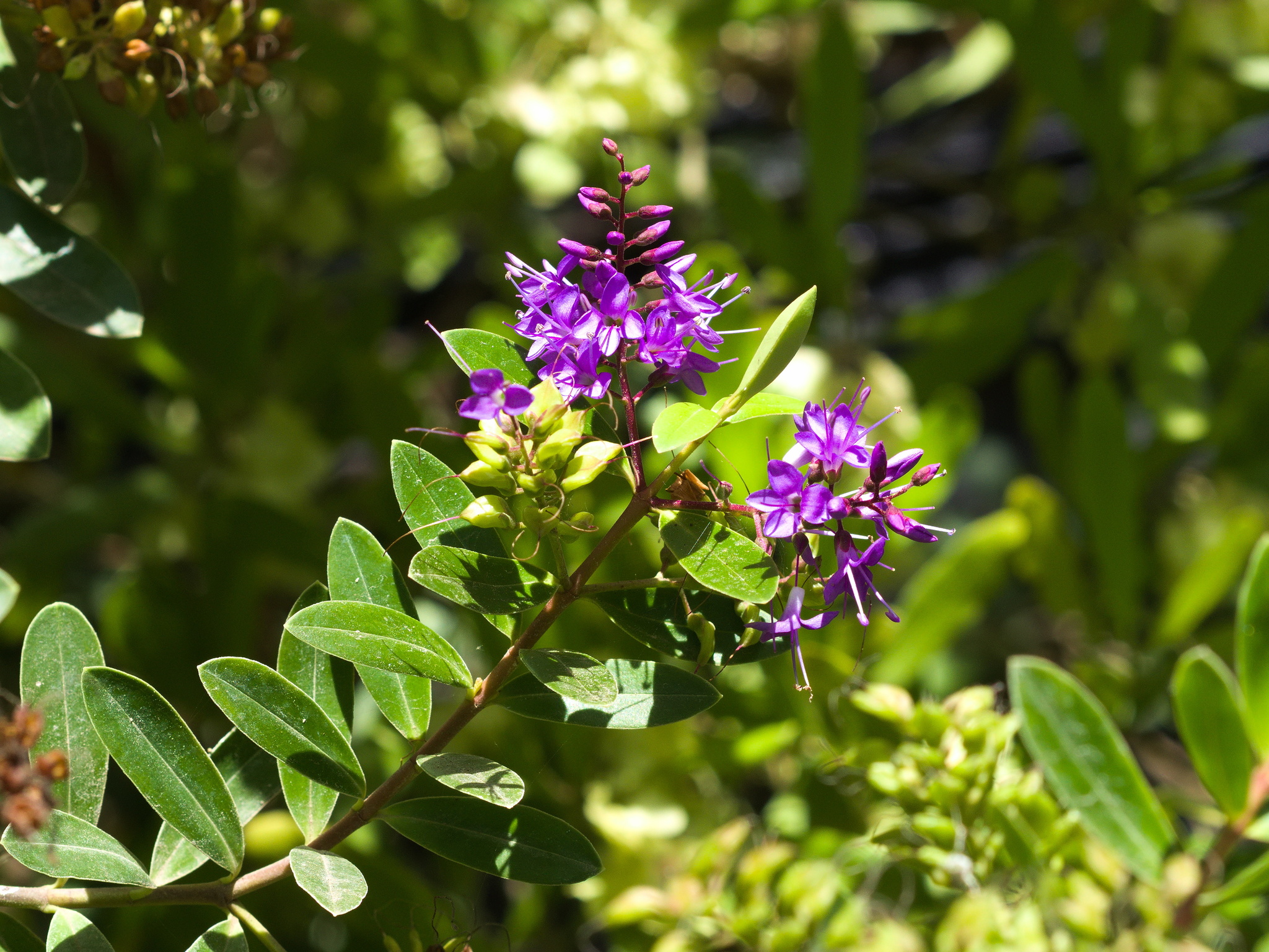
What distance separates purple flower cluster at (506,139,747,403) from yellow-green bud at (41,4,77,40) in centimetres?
36

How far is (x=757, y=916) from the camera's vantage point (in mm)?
816

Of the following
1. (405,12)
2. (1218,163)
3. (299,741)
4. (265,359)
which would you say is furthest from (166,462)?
(1218,163)

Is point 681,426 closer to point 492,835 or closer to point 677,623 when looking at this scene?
point 677,623

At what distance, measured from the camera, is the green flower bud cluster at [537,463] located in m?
0.55

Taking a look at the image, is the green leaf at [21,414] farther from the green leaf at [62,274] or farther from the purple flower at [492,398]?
the purple flower at [492,398]

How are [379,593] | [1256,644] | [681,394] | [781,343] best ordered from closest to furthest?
[781,343] < [379,593] < [1256,644] < [681,394]

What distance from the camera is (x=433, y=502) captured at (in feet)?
2.04

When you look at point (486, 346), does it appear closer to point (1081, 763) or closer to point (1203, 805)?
point (1081, 763)

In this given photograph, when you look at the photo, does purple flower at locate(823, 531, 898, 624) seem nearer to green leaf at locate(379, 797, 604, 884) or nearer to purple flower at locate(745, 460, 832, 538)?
purple flower at locate(745, 460, 832, 538)

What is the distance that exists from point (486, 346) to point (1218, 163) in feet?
4.24

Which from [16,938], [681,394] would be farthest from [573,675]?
[681,394]

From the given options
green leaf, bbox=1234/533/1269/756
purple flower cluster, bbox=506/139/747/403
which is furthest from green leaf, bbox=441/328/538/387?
green leaf, bbox=1234/533/1269/756

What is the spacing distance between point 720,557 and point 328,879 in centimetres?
27

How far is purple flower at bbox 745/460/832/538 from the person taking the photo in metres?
0.55
